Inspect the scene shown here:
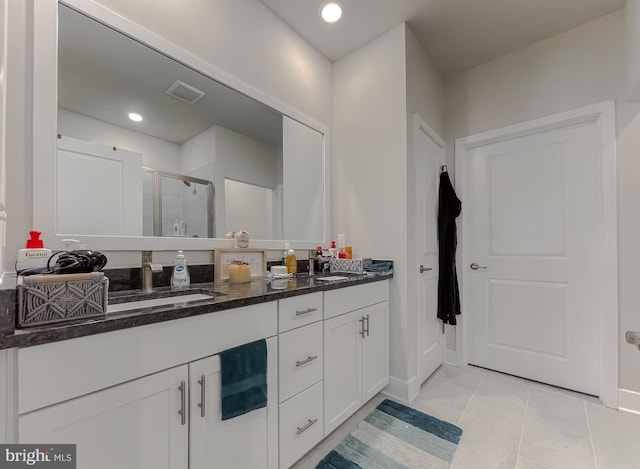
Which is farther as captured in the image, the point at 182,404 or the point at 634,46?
Answer: the point at 634,46

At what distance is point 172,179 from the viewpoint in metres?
1.47

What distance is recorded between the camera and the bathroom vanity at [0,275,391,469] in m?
0.68

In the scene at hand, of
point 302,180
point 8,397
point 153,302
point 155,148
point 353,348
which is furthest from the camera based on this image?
point 302,180

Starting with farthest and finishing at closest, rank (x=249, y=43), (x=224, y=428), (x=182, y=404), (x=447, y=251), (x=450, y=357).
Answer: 1. (x=450, y=357)
2. (x=447, y=251)
3. (x=249, y=43)
4. (x=224, y=428)
5. (x=182, y=404)

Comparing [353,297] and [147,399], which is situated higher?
[353,297]

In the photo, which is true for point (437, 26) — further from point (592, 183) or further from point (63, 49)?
point (63, 49)

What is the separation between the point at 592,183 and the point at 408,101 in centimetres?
148

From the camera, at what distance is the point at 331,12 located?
191 centimetres

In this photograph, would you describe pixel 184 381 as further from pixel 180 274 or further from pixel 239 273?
pixel 239 273

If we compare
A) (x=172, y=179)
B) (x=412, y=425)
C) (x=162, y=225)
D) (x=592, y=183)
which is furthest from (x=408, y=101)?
(x=412, y=425)

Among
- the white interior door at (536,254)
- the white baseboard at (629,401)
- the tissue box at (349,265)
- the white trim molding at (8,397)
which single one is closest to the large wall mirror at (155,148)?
the tissue box at (349,265)

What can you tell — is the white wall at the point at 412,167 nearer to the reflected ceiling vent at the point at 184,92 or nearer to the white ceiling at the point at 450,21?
the white ceiling at the point at 450,21

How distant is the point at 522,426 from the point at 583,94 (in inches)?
91.3

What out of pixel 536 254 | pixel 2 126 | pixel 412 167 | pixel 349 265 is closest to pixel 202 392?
pixel 2 126
